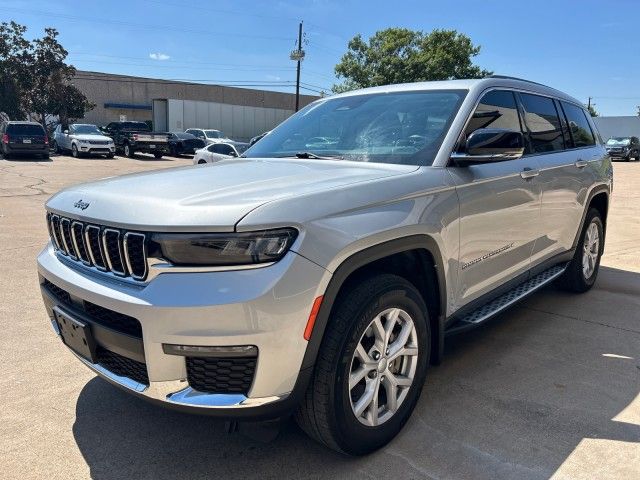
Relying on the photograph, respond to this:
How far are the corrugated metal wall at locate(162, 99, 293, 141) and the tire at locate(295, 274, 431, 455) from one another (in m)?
41.6

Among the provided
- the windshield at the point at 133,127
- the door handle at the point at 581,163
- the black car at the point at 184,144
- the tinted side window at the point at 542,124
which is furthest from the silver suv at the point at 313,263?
the windshield at the point at 133,127

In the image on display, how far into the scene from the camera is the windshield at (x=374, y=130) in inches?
122

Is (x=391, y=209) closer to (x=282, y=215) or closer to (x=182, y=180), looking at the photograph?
(x=282, y=215)

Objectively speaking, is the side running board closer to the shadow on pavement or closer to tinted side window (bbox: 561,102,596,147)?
the shadow on pavement

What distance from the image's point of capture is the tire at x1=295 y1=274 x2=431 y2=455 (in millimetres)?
2223

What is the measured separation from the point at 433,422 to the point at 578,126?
3.54 meters

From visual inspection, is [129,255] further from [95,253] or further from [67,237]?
[67,237]

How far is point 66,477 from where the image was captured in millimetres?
2391

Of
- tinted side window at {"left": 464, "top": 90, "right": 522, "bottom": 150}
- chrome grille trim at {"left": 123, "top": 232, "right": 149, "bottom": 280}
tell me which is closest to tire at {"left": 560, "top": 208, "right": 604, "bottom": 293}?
tinted side window at {"left": 464, "top": 90, "right": 522, "bottom": 150}

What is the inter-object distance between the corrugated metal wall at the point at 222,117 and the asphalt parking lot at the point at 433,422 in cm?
3949

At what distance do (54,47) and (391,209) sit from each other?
3805 centimetres

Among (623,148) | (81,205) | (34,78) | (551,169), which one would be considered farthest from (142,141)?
(623,148)

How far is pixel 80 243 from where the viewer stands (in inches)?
97.3

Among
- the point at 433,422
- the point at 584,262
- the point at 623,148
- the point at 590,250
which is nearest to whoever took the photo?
the point at 433,422
